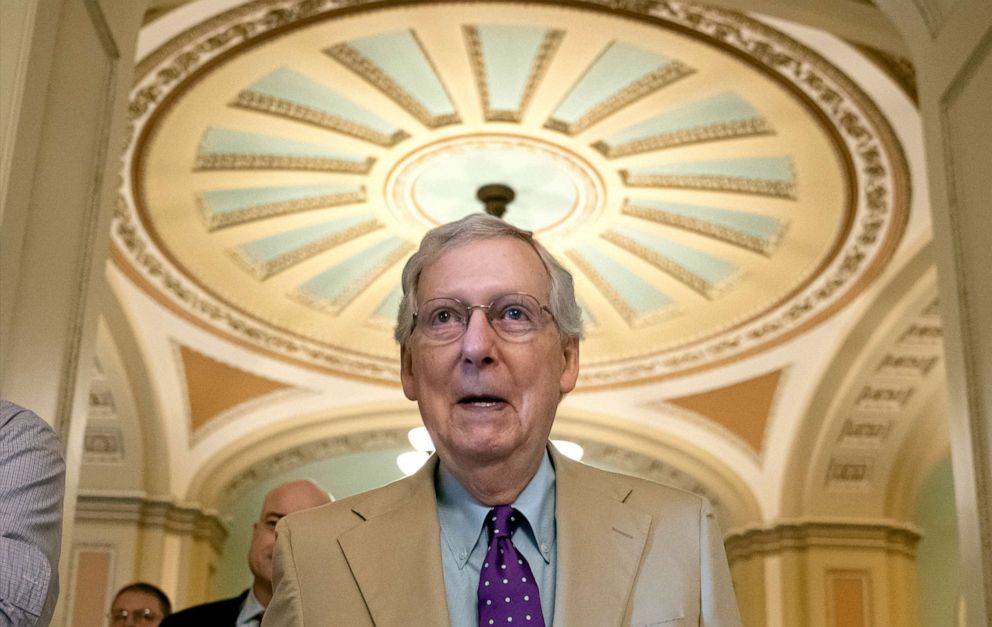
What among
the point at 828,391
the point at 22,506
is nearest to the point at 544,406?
the point at 22,506

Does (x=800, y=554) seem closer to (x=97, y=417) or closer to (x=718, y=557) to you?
(x=97, y=417)

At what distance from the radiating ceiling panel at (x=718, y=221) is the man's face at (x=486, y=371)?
7324 mm

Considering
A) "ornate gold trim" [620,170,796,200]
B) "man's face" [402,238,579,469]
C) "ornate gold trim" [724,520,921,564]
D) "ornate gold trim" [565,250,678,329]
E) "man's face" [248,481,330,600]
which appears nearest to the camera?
"man's face" [402,238,579,469]

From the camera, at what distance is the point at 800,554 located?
12008mm

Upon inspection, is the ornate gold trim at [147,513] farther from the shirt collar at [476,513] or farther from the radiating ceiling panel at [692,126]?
the shirt collar at [476,513]

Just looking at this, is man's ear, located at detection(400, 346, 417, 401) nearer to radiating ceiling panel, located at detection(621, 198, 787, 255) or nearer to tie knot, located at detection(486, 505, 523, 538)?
tie knot, located at detection(486, 505, 523, 538)

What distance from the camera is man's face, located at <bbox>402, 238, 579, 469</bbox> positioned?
1.75 metres

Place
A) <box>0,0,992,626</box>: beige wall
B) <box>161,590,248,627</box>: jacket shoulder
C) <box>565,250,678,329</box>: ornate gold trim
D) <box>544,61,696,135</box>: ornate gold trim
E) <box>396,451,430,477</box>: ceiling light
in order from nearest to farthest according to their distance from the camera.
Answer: <box>0,0,992,626</box>: beige wall, <box>161,590,248,627</box>: jacket shoulder, <box>544,61,696,135</box>: ornate gold trim, <box>396,451,430,477</box>: ceiling light, <box>565,250,678,329</box>: ornate gold trim

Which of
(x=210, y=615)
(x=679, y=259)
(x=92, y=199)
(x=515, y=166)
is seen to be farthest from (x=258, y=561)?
(x=679, y=259)

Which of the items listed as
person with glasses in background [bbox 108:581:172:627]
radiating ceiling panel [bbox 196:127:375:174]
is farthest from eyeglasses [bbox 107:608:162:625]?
radiating ceiling panel [bbox 196:127:375:174]

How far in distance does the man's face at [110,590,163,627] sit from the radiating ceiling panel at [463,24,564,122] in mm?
3599

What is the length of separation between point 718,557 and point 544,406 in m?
0.34

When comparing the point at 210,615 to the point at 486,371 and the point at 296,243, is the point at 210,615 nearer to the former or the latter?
the point at 486,371

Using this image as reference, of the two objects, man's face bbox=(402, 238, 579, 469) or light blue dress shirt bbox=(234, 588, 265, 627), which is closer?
man's face bbox=(402, 238, 579, 469)
